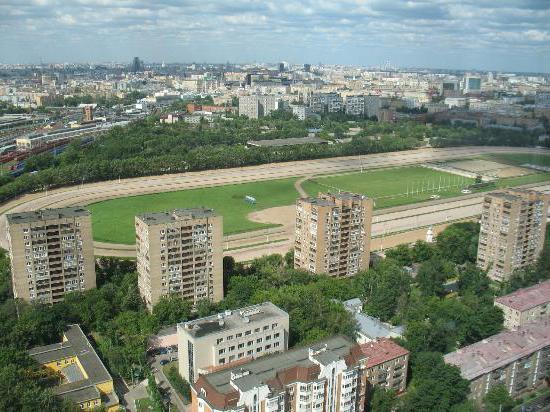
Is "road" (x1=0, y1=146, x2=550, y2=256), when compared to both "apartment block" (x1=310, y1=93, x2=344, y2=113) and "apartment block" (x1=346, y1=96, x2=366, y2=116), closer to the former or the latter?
"apartment block" (x1=346, y1=96, x2=366, y2=116)

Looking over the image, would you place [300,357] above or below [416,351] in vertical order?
above

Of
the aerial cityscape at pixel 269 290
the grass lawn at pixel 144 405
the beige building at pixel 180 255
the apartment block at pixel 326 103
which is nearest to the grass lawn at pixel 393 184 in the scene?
the aerial cityscape at pixel 269 290

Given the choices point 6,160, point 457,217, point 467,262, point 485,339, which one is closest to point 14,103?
point 6,160

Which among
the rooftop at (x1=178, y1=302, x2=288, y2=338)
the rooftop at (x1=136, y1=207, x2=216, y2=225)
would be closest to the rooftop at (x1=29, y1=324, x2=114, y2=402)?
the rooftop at (x1=178, y1=302, x2=288, y2=338)

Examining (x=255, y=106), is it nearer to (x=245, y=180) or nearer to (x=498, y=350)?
(x=245, y=180)

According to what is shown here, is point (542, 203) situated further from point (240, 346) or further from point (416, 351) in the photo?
point (240, 346)

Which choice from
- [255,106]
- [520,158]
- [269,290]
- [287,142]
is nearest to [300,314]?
[269,290]

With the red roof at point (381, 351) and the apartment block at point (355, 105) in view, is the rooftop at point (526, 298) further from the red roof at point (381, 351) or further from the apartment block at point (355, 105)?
the apartment block at point (355, 105)
